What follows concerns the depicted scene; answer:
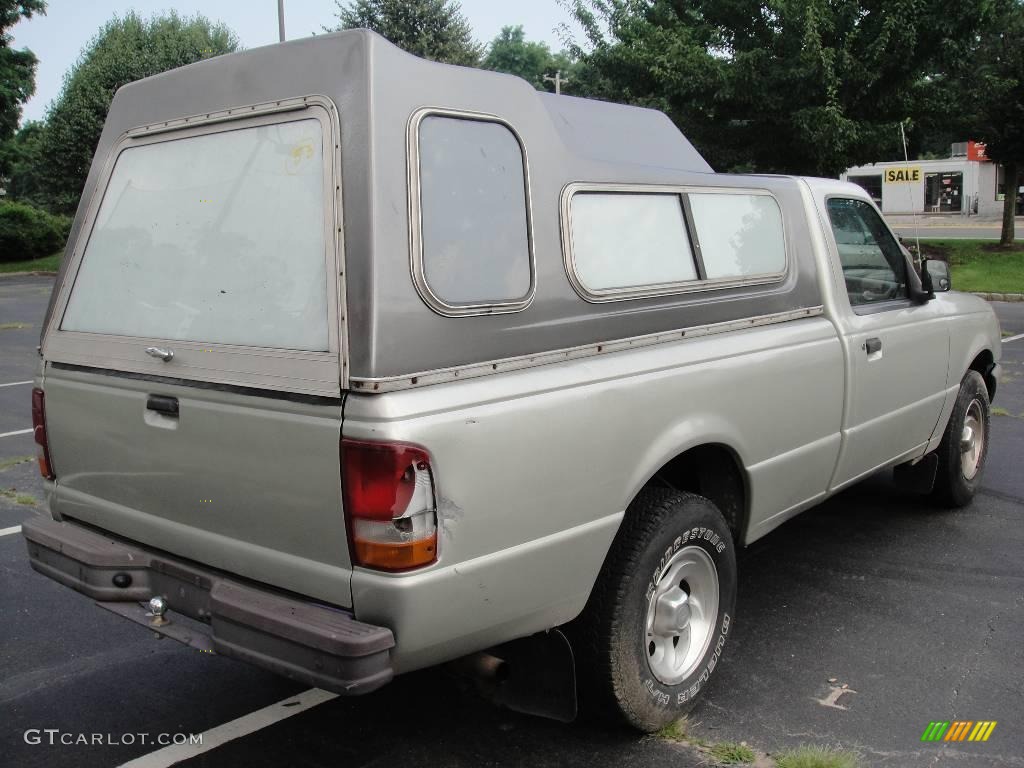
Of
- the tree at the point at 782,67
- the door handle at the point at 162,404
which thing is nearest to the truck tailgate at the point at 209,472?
the door handle at the point at 162,404

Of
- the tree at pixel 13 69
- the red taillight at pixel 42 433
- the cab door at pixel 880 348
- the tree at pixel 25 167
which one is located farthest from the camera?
the tree at pixel 25 167

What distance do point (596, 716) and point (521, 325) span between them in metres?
1.36

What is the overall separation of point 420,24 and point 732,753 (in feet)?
99.9

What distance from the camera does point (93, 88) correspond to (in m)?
33.4

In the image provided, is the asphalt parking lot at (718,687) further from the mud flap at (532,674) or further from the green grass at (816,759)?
the mud flap at (532,674)

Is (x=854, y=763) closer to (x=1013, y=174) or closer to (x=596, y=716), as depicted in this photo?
(x=596, y=716)

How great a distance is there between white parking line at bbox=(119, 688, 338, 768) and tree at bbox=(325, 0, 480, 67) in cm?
2808

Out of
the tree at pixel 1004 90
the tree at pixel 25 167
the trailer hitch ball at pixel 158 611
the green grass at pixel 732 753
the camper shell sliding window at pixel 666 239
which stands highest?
the tree at pixel 25 167

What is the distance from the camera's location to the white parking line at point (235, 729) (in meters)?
3.21

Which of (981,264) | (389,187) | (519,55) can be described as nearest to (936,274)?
(389,187)

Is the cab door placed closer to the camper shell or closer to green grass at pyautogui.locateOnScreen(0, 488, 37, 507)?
the camper shell

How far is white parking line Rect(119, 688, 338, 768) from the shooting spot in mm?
3211

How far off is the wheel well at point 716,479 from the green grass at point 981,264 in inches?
599

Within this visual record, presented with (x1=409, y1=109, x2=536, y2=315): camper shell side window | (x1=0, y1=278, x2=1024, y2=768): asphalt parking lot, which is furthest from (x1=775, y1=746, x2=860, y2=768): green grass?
(x1=409, y1=109, x2=536, y2=315): camper shell side window
